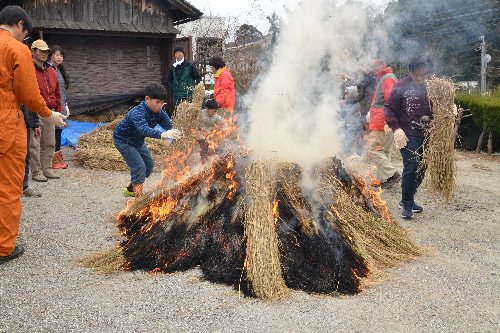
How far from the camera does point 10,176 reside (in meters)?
4.37

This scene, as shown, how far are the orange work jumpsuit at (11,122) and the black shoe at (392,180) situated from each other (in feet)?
17.5

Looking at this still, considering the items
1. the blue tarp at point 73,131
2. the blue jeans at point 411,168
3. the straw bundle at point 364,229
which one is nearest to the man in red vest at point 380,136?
the blue jeans at point 411,168

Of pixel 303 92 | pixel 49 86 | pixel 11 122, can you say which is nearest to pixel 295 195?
pixel 303 92

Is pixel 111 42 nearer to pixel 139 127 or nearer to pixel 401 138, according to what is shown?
pixel 139 127

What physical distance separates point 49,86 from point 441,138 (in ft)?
19.3

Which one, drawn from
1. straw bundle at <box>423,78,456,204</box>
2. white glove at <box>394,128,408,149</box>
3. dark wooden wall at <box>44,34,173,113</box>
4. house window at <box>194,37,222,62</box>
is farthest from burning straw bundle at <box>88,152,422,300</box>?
house window at <box>194,37,222,62</box>

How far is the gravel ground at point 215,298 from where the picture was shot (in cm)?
336

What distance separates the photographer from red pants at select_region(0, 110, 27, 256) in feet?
14.2

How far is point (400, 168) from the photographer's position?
942cm

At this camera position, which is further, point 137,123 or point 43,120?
point 43,120

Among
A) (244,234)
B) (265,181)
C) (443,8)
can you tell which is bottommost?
(244,234)

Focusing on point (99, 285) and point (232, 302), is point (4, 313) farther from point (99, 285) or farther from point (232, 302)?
point (232, 302)

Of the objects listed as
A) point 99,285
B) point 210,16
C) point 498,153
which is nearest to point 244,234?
point 99,285

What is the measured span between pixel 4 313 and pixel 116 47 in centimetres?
1017
